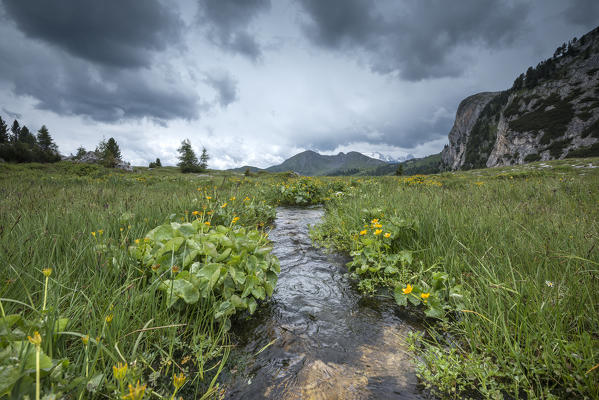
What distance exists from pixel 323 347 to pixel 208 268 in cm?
127

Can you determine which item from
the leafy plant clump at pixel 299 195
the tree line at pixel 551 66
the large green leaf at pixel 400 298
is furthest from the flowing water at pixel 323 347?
the tree line at pixel 551 66

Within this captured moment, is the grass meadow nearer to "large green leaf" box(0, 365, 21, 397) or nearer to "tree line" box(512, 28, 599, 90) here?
"large green leaf" box(0, 365, 21, 397)

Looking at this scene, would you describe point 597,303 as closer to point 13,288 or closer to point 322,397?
point 322,397

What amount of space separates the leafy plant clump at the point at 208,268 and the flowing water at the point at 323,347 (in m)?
0.39

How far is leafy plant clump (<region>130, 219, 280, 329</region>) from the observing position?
2.03 m

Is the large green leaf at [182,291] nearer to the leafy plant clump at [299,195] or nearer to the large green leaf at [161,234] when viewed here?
the large green leaf at [161,234]

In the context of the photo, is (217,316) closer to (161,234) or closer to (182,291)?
(182,291)

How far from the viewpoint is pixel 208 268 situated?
2145 mm

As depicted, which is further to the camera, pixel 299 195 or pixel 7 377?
pixel 299 195

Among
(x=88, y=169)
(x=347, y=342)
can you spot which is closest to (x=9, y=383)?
(x=347, y=342)

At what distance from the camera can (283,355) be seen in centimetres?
203

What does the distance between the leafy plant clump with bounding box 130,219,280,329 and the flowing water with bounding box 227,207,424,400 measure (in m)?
0.39

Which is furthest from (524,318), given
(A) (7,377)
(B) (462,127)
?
(B) (462,127)

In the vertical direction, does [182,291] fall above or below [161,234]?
below
